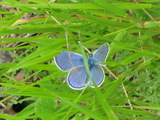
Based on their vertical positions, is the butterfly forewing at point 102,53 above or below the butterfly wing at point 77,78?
Answer: above

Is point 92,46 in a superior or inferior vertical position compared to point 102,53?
inferior

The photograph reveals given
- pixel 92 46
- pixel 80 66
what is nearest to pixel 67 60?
pixel 80 66

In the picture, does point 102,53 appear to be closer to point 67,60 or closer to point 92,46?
point 67,60

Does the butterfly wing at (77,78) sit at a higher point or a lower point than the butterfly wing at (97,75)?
lower

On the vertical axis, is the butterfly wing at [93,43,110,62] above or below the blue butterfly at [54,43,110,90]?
above
